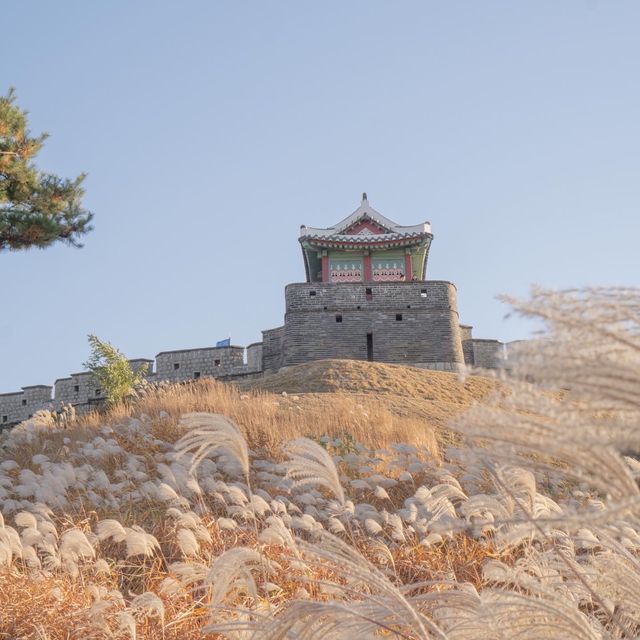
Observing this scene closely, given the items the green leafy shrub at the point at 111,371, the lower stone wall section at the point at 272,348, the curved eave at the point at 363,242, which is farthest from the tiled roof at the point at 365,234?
the green leafy shrub at the point at 111,371

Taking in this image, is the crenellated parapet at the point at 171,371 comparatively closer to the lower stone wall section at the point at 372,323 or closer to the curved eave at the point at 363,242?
the lower stone wall section at the point at 372,323

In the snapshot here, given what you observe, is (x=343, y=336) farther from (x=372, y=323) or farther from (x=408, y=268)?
(x=408, y=268)

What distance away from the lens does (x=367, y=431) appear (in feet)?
28.8

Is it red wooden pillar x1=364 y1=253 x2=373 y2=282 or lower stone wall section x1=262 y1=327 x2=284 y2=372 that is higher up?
red wooden pillar x1=364 y1=253 x2=373 y2=282

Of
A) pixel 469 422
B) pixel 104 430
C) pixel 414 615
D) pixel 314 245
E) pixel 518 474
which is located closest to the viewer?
pixel 469 422

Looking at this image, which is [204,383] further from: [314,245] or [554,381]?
[314,245]

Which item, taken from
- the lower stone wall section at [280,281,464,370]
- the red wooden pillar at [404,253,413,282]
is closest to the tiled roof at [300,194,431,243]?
the red wooden pillar at [404,253,413,282]

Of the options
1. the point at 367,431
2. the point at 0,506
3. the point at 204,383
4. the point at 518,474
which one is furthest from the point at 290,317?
the point at 518,474

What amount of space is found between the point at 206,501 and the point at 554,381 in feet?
19.7

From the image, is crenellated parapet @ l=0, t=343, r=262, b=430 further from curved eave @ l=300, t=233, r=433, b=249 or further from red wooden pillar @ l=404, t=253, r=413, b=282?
red wooden pillar @ l=404, t=253, r=413, b=282

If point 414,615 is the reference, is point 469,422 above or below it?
above

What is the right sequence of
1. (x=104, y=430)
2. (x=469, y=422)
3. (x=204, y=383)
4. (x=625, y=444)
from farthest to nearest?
(x=204, y=383) → (x=104, y=430) → (x=469, y=422) → (x=625, y=444)

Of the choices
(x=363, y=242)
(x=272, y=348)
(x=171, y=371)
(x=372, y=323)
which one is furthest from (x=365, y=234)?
(x=171, y=371)

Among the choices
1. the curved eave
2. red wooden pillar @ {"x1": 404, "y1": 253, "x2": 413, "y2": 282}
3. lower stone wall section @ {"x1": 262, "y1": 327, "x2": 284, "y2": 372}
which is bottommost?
lower stone wall section @ {"x1": 262, "y1": 327, "x2": 284, "y2": 372}
